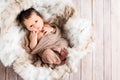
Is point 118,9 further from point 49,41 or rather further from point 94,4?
point 49,41

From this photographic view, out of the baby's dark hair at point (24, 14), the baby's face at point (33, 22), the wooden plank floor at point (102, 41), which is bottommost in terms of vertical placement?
the wooden plank floor at point (102, 41)

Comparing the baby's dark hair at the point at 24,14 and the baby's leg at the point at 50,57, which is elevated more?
the baby's dark hair at the point at 24,14

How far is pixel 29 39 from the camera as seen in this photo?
126 centimetres

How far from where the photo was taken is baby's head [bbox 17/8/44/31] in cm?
120

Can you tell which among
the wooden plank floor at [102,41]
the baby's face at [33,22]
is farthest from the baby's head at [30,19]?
the wooden plank floor at [102,41]

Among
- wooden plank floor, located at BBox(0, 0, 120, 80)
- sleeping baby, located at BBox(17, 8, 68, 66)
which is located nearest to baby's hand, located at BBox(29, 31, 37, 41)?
sleeping baby, located at BBox(17, 8, 68, 66)

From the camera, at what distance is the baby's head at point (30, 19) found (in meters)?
1.20

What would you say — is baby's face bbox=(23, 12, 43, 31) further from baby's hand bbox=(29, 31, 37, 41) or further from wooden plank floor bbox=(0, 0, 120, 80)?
wooden plank floor bbox=(0, 0, 120, 80)

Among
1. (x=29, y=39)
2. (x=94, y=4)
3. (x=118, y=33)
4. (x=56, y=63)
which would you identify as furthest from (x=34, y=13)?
(x=118, y=33)

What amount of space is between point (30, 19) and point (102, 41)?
0.46 metres

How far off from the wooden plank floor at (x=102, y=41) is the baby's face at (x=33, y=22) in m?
0.29

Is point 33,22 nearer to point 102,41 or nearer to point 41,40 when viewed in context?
point 41,40

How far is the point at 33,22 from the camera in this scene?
121 centimetres

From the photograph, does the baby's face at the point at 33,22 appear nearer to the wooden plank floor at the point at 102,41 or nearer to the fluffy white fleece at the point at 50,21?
the fluffy white fleece at the point at 50,21
